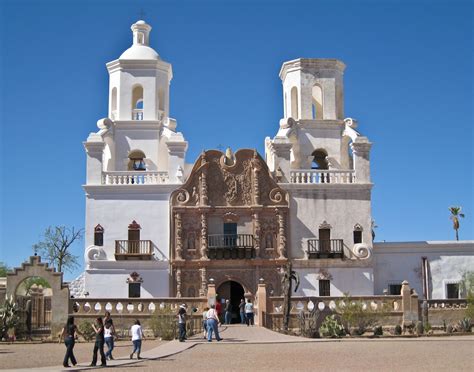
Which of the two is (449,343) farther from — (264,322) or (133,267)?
(133,267)

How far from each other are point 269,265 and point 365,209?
242 inches

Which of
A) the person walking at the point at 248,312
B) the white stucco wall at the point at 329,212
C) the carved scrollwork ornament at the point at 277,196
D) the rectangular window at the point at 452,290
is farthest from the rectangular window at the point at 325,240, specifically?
the rectangular window at the point at 452,290

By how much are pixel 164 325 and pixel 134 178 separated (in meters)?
12.2

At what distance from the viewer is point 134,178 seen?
1668 inches

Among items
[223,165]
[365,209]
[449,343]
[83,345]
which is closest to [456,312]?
[365,209]

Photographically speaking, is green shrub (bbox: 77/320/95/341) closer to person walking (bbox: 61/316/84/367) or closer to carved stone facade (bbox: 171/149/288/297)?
carved stone facade (bbox: 171/149/288/297)

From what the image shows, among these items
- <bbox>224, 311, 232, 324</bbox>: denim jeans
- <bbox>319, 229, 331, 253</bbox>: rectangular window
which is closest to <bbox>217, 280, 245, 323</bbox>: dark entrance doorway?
<bbox>224, 311, 232, 324</bbox>: denim jeans

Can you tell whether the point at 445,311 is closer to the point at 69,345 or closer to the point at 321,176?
the point at 321,176

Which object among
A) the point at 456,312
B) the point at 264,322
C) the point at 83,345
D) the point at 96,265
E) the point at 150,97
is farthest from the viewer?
the point at 150,97

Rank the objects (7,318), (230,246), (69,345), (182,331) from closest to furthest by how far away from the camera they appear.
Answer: (69,345)
(182,331)
(7,318)
(230,246)

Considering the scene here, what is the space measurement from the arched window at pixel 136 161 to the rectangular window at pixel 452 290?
18.4 m

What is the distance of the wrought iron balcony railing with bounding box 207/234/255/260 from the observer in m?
41.2

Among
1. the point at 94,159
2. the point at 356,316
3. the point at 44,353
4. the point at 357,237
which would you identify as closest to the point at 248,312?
the point at 356,316

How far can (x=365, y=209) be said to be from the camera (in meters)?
42.3
